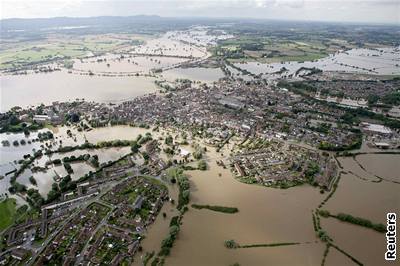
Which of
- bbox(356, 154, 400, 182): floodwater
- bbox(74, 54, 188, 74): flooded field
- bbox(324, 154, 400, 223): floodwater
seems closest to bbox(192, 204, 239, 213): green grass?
bbox(324, 154, 400, 223): floodwater

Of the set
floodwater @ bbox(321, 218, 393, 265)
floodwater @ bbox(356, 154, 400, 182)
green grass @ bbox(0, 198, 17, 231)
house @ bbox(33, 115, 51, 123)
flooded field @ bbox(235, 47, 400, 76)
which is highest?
flooded field @ bbox(235, 47, 400, 76)

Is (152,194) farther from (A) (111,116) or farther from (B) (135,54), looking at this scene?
(B) (135,54)

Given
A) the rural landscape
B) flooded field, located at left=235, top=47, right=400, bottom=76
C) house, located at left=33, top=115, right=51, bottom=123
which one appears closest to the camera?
the rural landscape

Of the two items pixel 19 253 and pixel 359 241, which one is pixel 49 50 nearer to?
pixel 19 253

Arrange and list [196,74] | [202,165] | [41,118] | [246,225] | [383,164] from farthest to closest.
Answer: [196,74] < [41,118] < [383,164] < [202,165] < [246,225]

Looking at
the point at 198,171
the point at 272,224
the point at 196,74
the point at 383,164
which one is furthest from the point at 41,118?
the point at 383,164

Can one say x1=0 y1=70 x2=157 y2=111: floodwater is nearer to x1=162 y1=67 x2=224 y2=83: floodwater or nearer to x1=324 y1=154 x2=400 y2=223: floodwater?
x1=162 y1=67 x2=224 y2=83: floodwater

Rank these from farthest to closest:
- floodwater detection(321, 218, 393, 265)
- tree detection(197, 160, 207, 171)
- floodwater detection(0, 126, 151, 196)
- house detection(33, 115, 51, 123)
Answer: house detection(33, 115, 51, 123) < tree detection(197, 160, 207, 171) < floodwater detection(0, 126, 151, 196) < floodwater detection(321, 218, 393, 265)

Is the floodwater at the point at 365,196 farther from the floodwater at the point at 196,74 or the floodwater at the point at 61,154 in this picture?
the floodwater at the point at 196,74
